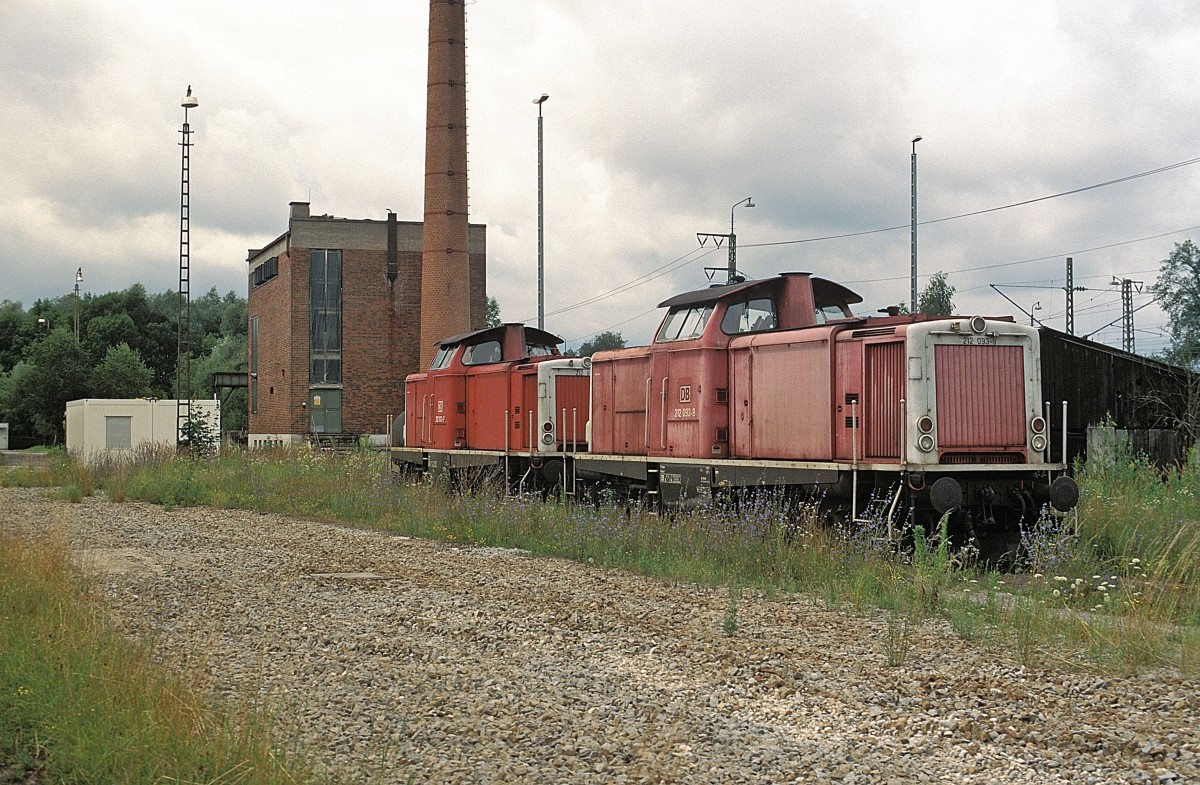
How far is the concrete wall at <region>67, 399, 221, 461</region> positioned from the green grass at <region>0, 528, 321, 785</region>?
34721mm

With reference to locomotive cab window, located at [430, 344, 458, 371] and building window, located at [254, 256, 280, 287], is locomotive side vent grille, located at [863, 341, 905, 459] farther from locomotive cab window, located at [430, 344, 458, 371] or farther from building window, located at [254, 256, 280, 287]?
building window, located at [254, 256, 280, 287]

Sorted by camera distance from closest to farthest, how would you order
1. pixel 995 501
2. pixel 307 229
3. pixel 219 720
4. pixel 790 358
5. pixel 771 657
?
pixel 219 720, pixel 771 657, pixel 995 501, pixel 790 358, pixel 307 229

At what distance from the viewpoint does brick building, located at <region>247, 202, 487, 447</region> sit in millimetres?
46625

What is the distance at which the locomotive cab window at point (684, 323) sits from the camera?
1431cm

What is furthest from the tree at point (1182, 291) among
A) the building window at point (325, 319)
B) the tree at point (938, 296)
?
the building window at point (325, 319)

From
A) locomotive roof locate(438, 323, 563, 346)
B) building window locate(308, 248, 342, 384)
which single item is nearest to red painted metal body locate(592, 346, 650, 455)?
locomotive roof locate(438, 323, 563, 346)

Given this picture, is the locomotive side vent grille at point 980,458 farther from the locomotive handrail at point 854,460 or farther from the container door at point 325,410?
the container door at point 325,410

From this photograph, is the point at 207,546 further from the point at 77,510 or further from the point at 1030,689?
the point at 1030,689

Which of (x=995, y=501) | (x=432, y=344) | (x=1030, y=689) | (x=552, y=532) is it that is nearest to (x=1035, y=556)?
(x=995, y=501)

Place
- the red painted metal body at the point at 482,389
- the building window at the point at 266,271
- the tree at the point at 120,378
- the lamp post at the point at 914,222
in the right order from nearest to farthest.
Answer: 1. the red painted metal body at the point at 482,389
2. the lamp post at the point at 914,222
3. the building window at the point at 266,271
4. the tree at the point at 120,378

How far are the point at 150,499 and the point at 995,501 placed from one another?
16167 millimetres

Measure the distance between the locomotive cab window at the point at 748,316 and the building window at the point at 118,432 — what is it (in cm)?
3236

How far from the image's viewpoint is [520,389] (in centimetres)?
1936

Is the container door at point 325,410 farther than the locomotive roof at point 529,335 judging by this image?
Yes
